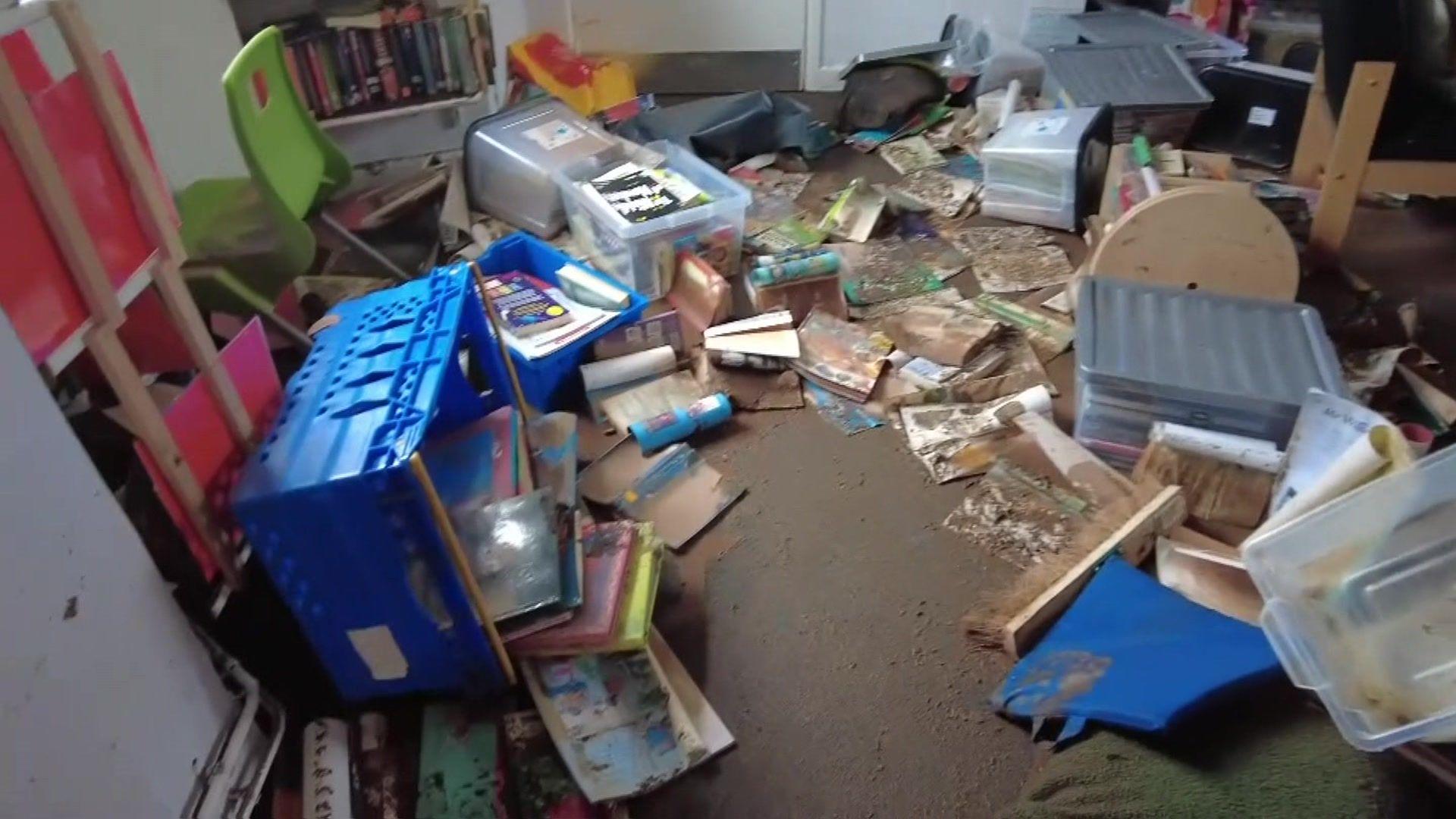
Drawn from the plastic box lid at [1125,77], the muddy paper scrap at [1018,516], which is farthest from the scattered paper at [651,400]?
the plastic box lid at [1125,77]

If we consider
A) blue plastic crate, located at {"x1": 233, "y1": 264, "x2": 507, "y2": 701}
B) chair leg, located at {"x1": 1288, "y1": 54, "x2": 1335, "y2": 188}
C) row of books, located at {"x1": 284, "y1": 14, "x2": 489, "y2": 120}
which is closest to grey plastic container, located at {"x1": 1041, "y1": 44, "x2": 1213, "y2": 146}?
chair leg, located at {"x1": 1288, "y1": 54, "x2": 1335, "y2": 188}

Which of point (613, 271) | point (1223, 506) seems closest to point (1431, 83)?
point (1223, 506)

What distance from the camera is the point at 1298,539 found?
3.98 ft

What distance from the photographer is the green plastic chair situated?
5.42 ft

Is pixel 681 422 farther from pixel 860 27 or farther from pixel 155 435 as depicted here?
pixel 860 27

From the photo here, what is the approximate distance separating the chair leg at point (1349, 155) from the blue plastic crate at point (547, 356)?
1.42 m

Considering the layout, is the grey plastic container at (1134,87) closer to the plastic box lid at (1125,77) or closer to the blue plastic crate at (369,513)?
the plastic box lid at (1125,77)

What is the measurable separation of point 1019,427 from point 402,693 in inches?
44.2

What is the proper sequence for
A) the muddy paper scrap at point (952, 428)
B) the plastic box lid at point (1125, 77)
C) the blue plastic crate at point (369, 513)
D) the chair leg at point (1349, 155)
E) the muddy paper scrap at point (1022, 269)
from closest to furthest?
1. the blue plastic crate at point (369, 513)
2. the muddy paper scrap at point (952, 428)
3. the chair leg at point (1349, 155)
4. the muddy paper scrap at point (1022, 269)
5. the plastic box lid at point (1125, 77)

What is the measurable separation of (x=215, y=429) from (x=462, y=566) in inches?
13.4

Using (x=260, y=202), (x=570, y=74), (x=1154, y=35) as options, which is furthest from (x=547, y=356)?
(x=1154, y=35)

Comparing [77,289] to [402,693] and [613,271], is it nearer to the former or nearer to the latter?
[402,693]

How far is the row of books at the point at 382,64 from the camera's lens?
2.37m

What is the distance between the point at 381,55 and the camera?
2441 millimetres
